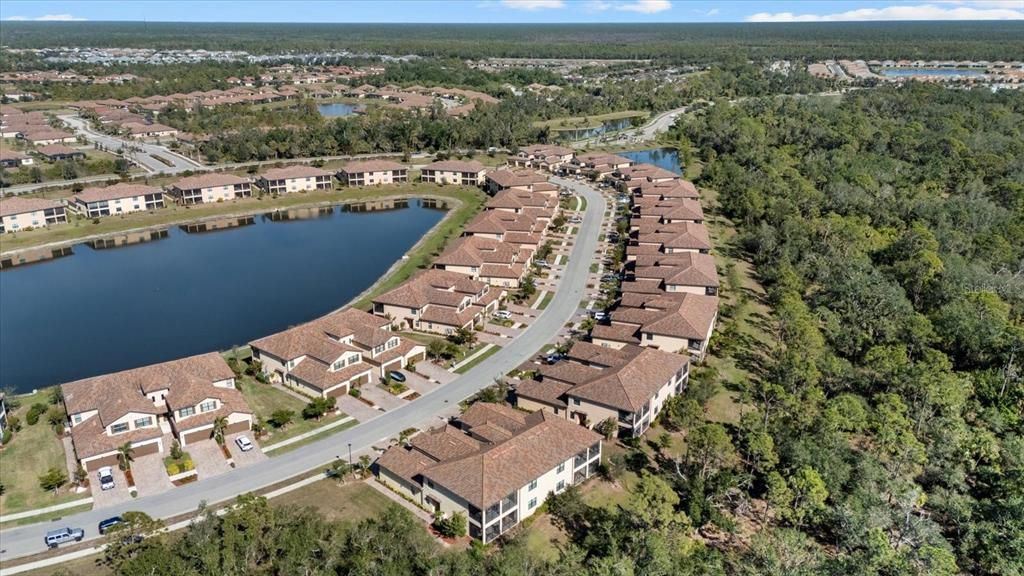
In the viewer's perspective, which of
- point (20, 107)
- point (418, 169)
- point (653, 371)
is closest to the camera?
point (653, 371)

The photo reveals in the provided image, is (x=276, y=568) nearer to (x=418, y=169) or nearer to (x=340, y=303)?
(x=340, y=303)

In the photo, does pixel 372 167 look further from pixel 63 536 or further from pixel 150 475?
pixel 63 536

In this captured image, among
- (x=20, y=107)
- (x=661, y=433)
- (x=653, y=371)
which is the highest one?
(x=20, y=107)

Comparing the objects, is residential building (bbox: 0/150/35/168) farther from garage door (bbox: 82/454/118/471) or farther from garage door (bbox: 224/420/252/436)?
garage door (bbox: 224/420/252/436)

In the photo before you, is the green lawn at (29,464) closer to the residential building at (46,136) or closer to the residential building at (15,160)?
the residential building at (15,160)

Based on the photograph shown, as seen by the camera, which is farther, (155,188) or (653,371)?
(155,188)

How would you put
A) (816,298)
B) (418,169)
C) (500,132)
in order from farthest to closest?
(500,132) → (418,169) → (816,298)

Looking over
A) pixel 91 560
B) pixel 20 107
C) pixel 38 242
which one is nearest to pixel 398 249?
pixel 38 242

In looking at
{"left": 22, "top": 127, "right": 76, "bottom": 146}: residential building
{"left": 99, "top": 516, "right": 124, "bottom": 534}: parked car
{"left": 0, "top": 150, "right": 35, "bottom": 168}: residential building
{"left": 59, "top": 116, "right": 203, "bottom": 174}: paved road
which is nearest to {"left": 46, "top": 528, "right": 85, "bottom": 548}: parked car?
{"left": 99, "top": 516, "right": 124, "bottom": 534}: parked car
